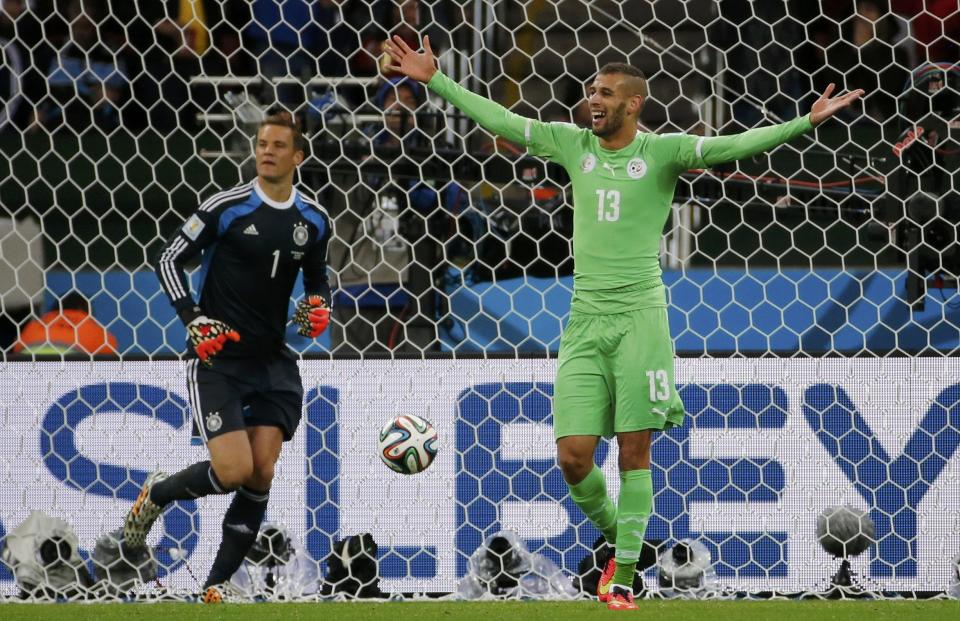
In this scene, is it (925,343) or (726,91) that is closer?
(925,343)

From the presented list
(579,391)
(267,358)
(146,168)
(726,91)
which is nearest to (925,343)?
(726,91)

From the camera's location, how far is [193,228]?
18.0 ft

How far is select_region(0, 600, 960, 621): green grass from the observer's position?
5090 millimetres

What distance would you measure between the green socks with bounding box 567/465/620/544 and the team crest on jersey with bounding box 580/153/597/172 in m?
1.15

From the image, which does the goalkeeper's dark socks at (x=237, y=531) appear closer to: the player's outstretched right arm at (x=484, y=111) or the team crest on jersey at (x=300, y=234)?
the team crest on jersey at (x=300, y=234)

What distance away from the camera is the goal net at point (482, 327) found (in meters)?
6.20

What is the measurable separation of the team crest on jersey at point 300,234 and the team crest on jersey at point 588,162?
119 centimetres

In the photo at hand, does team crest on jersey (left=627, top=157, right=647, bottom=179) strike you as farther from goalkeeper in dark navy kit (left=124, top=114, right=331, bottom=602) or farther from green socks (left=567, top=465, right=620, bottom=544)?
goalkeeper in dark navy kit (left=124, top=114, right=331, bottom=602)

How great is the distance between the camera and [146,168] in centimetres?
760

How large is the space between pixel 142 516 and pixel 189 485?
314 millimetres

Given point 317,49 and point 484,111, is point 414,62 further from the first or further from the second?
point 317,49

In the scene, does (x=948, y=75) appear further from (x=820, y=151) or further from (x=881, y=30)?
(x=881, y=30)

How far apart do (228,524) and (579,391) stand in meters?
1.58

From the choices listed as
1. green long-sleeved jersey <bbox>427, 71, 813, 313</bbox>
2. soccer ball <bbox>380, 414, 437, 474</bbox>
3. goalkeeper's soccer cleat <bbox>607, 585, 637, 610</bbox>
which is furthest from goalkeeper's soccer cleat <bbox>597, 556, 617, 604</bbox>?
green long-sleeved jersey <bbox>427, 71, 813, 313</bbox>
